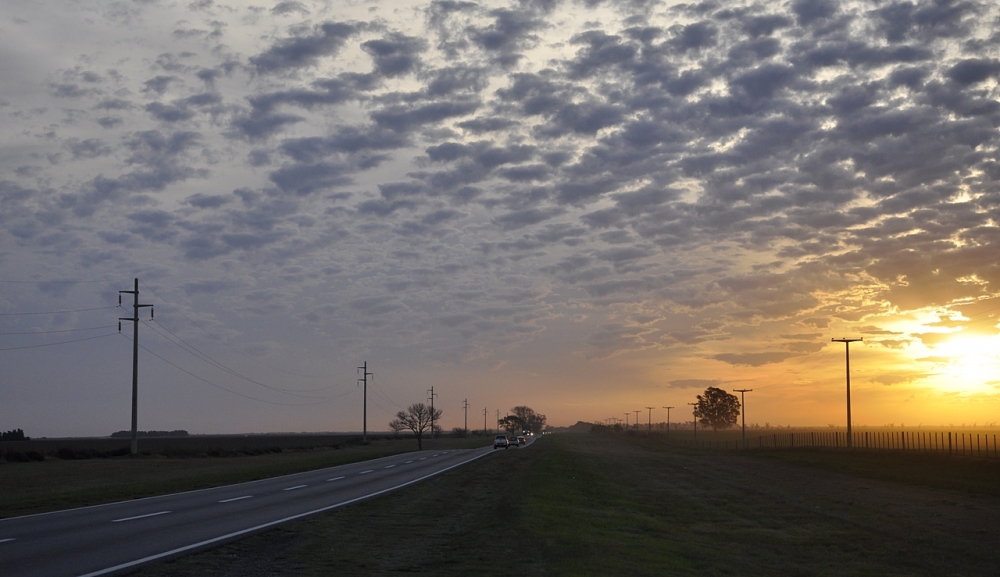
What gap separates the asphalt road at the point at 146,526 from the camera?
506 inches

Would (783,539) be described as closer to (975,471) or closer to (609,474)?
(609,474)

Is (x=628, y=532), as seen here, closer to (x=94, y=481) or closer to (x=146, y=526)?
(x=146, y=526)

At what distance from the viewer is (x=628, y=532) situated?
2067 cm

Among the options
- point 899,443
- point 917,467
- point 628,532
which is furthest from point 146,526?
point 899,443

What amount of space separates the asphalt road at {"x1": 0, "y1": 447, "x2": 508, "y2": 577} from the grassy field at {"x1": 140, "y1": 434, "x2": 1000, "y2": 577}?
0.92 m

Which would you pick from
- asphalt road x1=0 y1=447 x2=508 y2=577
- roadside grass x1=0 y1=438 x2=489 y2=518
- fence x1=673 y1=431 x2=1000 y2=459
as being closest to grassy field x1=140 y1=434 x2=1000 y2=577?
asphalt road x1=0 y1=447 x2=508 y2=577

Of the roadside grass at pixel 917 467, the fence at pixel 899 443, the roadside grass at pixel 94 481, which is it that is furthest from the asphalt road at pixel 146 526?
the fence at pixel 899 443

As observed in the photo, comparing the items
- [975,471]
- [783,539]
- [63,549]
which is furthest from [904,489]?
[63,549]

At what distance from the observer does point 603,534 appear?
1948 centimetres

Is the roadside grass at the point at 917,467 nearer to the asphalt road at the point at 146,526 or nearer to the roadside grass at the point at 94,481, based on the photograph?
the asphalt road at the point at 146,526

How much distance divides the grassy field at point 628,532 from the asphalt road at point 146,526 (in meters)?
0.92

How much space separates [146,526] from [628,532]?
11.5 metres

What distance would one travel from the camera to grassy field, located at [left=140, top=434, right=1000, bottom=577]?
46.4 ft

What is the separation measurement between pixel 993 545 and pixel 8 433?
171 meters
